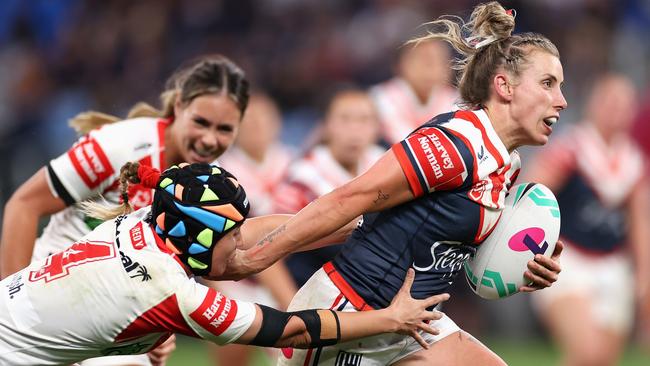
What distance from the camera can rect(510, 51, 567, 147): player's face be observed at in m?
4.51

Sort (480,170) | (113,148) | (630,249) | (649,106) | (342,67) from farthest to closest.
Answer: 1. (342,67)
2. (649,106)
3. (630,249)
4. (113,148)
5. (480,170)

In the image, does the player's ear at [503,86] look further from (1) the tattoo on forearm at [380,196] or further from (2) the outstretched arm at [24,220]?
(2) the outstretched arm at [24,220]

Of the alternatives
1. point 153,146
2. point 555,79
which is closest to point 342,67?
point 153,146

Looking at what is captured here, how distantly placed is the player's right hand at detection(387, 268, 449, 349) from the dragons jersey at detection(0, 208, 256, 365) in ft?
1.86

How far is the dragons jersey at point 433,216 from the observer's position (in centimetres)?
429

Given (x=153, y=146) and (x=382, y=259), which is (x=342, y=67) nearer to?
(x=153, y=146)

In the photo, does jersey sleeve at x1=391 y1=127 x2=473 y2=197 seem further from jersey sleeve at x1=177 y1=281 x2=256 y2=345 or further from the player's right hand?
jersey sleeve at x1=177 y1=281 x2=256 y2=345

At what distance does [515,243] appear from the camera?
457 centimetres

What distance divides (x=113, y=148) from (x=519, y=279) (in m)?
1.96

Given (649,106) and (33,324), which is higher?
(33,324)

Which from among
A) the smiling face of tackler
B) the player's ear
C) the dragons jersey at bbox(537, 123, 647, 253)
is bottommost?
the dragons jersey at bbox(537, 123, 647, 253)

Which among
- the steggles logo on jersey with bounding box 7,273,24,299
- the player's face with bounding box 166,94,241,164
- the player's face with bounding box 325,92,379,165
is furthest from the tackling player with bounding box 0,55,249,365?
the player's face with bounding box 325,92,379,165

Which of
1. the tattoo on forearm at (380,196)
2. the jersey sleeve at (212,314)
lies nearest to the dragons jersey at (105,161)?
the jersey sleeve at (212,314)

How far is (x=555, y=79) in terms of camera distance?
14.9ft
